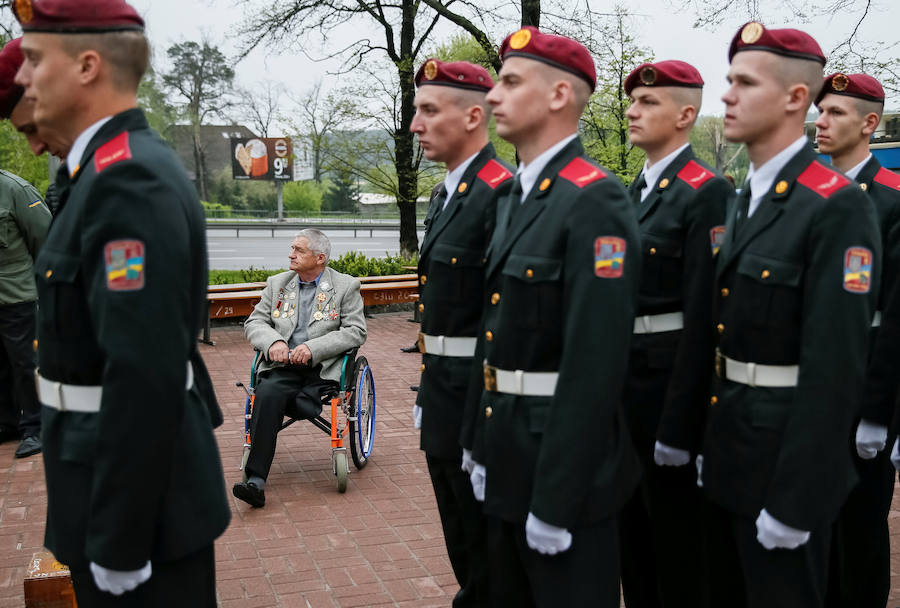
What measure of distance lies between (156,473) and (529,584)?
125 centimetres

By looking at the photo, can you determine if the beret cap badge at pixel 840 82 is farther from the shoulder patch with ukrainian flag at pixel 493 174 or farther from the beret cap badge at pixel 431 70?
the beret cap badge at pixel 431 70

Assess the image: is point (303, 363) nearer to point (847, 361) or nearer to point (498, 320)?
point (498, 320)

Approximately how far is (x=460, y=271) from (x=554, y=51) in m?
1.05

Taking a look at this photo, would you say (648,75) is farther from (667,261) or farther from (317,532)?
(317,532)

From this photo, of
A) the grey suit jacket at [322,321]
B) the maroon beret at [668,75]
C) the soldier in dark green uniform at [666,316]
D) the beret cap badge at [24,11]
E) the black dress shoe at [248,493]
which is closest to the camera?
the beret cap badge at [24,11]

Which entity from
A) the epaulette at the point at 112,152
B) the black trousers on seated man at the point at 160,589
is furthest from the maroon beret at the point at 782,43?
the black trousers on seated man at the point at 160,589

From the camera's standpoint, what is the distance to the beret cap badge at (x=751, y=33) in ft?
8.70

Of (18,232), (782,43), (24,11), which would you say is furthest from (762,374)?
(18,232)

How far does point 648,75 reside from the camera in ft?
11.7

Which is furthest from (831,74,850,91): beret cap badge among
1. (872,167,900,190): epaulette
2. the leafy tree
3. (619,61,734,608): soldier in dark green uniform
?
the leafy tree

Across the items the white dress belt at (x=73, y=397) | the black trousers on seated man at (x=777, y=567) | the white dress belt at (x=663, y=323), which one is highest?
the white dress belt at (x=73, y=397)

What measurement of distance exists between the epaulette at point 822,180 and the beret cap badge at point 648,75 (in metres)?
1.10

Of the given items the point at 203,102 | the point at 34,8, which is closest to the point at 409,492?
the point at 34,8

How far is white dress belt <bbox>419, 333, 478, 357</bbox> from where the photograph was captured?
3416mm
